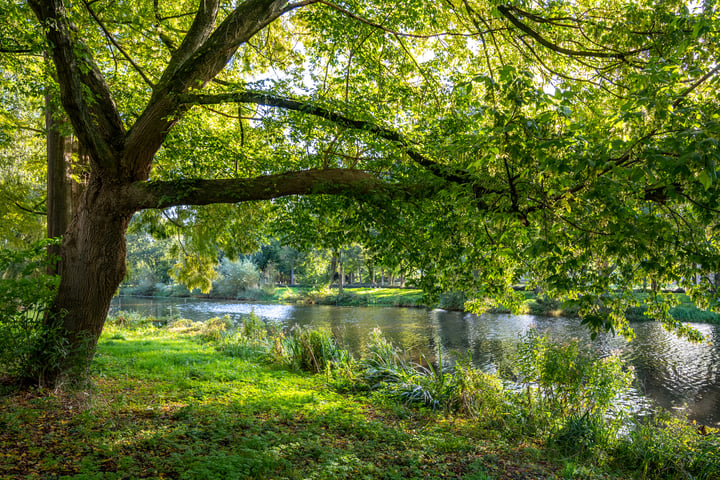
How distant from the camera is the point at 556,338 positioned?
14.9 m

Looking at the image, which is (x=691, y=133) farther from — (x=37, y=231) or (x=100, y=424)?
(x=37, y=231)

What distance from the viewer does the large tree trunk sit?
5004mm

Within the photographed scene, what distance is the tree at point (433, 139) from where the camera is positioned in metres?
2.80

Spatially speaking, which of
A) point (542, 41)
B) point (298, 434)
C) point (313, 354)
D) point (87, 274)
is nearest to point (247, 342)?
point (313, 354)

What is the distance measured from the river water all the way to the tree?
2.93 metres

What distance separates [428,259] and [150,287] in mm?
42431

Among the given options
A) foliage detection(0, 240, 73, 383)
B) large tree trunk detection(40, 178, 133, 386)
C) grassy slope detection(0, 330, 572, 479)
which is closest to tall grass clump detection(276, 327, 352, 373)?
grassy slope detection(0, 330, 572, 479)

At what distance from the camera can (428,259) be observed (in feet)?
15.7

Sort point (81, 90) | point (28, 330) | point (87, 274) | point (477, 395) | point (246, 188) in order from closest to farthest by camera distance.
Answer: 1. point (81, 90)
2. point (28, 330)
3. point (246, 188)
4. point (87, 274)
5. point (477, 395)

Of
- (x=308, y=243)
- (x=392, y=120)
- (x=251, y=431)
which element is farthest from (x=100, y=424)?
(x=392, y=120)

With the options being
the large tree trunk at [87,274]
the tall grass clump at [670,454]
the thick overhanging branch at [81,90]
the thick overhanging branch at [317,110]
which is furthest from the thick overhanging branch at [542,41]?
the large tree trunk at [87,274]

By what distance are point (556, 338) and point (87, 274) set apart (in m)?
14.9

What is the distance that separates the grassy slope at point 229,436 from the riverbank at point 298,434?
0.7 inches

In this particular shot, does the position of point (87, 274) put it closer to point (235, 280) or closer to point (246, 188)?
point (246, 188)
